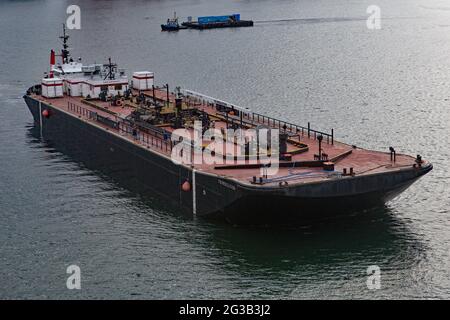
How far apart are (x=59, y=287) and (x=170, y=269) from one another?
6411mm

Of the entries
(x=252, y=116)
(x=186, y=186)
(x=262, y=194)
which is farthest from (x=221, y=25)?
(x=262, y=194)

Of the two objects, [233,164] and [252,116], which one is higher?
[252,116]

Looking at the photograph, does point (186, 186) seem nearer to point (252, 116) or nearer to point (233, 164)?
point (233, 164)

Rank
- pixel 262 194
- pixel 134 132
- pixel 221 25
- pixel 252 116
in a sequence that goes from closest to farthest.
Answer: pixel 262 194
pixel 134 132
pixel 252 116
pixel 221 25

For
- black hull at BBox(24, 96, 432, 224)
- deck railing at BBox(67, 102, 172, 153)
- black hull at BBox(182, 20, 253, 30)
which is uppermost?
black hull at BBox(182, 20, 253, 30)

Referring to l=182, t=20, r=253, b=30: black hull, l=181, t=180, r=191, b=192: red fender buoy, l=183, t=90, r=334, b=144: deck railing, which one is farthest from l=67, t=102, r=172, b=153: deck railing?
l=182, t=20, r=253, b=30: black hull

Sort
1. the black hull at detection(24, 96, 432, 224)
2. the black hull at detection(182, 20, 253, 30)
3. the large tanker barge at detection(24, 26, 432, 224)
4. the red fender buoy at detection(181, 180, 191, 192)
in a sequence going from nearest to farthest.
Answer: the black hull at detection(24, 96, 432, 224) < the large tanker barge at detection(24, 26, 432, 224) < the red fender buoy at detection(181, 180, 191, 192) < the black hull at detection(182, 20, 253, 30)

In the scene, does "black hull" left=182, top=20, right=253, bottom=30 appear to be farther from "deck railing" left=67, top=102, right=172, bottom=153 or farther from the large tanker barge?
"deck railing" left=67, top=102, right=172, bottom=153

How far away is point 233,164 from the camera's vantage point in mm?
52844

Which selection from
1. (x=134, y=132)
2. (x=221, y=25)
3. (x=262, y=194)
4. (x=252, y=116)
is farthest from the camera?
(x=221, y=25)

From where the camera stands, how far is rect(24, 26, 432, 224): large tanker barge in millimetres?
48406

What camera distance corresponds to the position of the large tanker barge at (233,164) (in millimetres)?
48406

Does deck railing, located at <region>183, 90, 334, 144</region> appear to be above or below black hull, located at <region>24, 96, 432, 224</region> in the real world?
above

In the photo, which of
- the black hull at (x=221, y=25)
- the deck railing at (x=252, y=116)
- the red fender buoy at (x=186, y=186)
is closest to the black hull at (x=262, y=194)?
the red fender buoy at (x=186, y=186)
